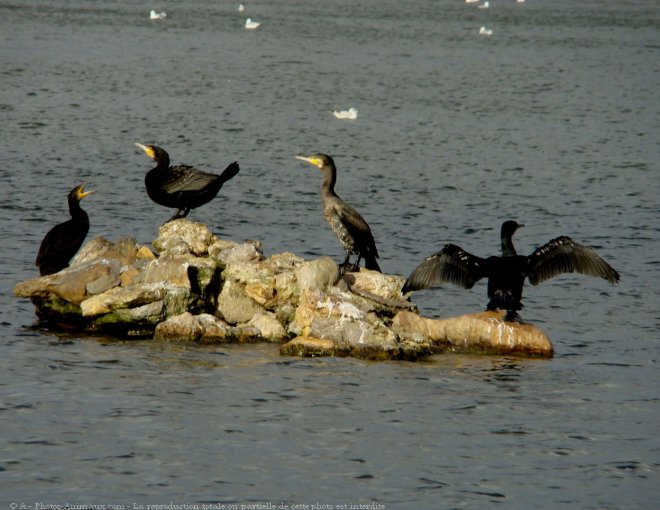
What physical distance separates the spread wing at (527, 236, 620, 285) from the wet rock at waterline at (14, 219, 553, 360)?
0.77 meters

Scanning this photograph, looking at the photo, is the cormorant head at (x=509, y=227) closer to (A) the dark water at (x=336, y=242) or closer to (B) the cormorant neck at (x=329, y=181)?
(A) the dark water at (x=336, y=242)

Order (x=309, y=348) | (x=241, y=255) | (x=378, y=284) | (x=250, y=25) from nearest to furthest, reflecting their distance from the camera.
→ 1. (x=309, y=348)
2. (x=378, y=284)
3. (x=241, y=255)
4. (x=250, y=25)

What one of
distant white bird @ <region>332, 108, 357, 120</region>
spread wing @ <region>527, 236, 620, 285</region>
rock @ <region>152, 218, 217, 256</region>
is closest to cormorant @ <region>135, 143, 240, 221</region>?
rock @ <region>152, 218, 217, 256</region>

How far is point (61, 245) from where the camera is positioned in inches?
631

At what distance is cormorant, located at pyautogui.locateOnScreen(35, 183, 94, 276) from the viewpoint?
1598 cm

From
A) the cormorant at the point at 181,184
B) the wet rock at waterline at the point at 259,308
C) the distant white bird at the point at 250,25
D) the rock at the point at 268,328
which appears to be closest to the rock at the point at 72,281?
the wet rock at waterline at the point at 259,308

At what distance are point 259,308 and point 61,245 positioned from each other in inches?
116

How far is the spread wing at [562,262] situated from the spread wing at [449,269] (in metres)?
0.69

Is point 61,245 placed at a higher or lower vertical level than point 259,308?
higher

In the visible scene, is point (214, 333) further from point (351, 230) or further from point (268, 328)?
point (351, 230)

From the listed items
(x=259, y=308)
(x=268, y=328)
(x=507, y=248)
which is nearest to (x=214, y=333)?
(x=268, y=328)

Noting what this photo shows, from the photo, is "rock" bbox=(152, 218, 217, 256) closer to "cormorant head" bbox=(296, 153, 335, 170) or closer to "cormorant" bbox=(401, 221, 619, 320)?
"cormorant head" bbox=(296, 153, 335, 170)

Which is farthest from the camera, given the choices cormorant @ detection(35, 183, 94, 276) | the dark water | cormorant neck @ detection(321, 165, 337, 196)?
cormorant neck @ detection(321, 165, 337, 196)

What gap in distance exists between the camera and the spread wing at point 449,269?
582 inches
